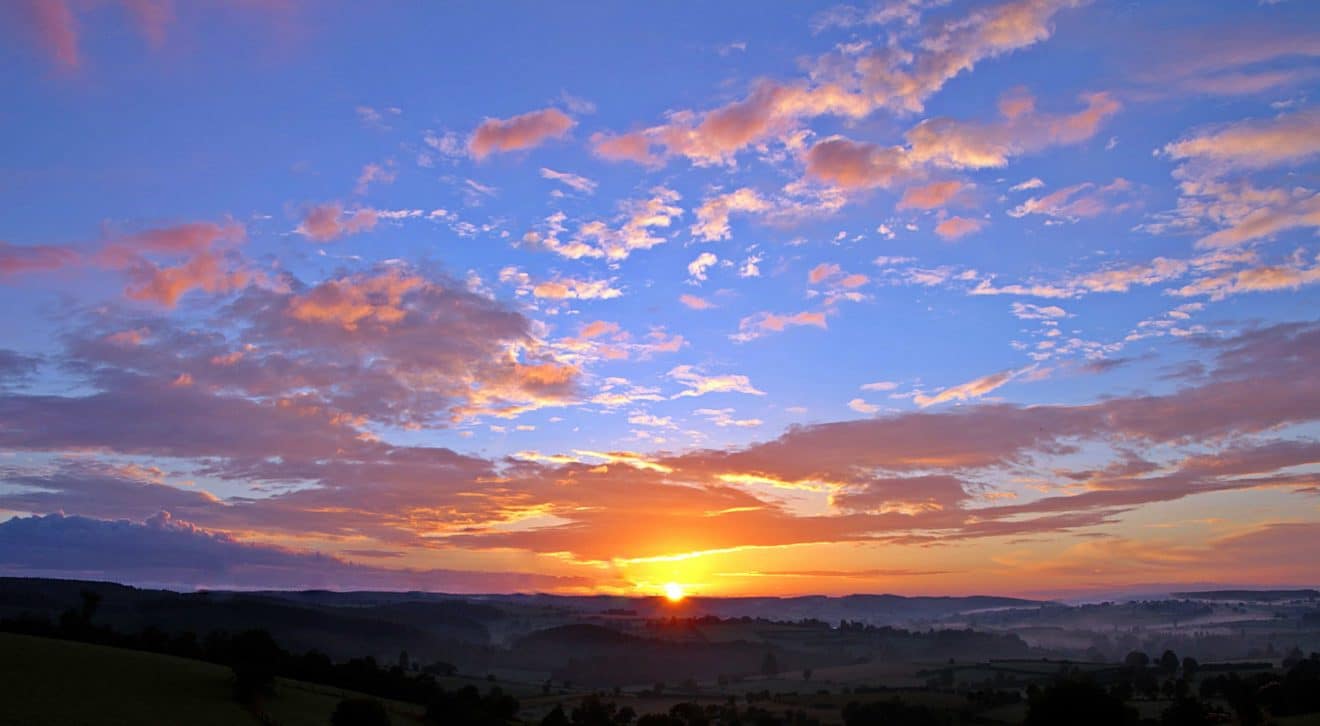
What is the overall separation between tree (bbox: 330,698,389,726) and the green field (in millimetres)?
1347

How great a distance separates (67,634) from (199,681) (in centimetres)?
5118

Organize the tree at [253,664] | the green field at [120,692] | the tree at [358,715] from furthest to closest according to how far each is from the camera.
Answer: the tree at [253,664], the tree at [358,715], the green field at [120,692]

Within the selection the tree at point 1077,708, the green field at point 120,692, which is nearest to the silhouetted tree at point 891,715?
the tree at point 1077,708

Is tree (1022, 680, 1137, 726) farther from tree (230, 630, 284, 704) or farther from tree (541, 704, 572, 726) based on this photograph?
tree (230, 630, 284, 704)

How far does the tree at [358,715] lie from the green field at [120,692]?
1.35 m

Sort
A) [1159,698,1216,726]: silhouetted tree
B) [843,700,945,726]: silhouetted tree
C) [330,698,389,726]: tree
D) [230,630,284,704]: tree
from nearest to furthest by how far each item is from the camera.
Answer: [330,698,389,726]: tree
[230,630,284,704]: tree
[1159,698,1216,726]: silhouetted tree
[843,700,945,726]: silhouetted tree

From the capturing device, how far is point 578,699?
182875 millimetres

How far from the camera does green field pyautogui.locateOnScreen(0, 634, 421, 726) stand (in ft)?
214

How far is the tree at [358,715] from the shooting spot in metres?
80.1

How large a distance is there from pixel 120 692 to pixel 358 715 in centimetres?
1852

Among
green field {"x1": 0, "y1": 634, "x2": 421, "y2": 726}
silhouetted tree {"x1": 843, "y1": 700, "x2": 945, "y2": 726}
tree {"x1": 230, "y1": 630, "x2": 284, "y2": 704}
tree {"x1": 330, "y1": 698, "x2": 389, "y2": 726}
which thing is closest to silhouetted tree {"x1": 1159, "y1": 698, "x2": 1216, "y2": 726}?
silhouetted tree {"x1": 843, "y1": 700, "x2": 945, "y2": 726}

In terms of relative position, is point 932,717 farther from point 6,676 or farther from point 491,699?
point 6,676

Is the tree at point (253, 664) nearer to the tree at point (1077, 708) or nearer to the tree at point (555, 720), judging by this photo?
the tree at point (555, 720)

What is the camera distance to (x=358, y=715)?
80.9 meters
